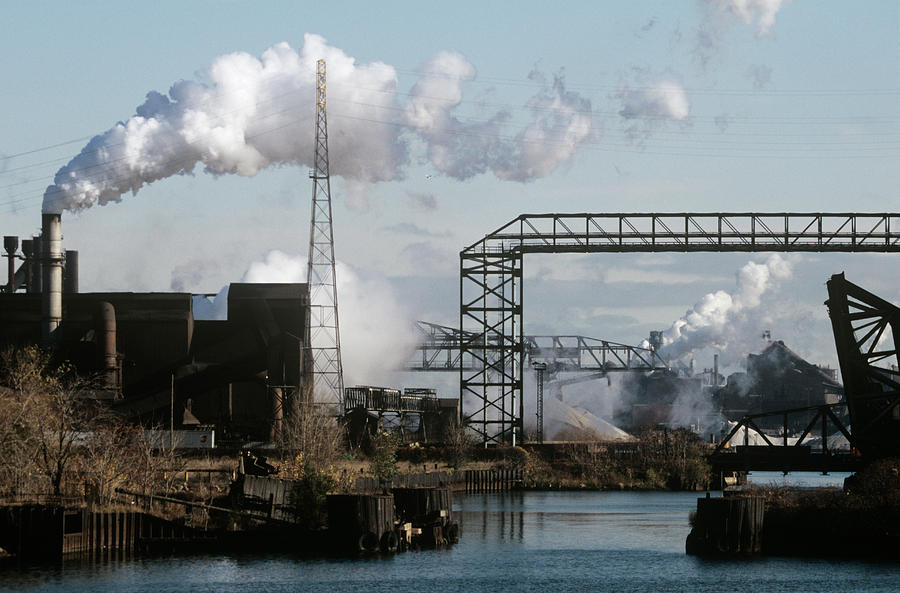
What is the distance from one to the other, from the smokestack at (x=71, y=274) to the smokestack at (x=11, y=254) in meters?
6.43

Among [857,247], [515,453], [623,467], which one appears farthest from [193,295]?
[857,247]

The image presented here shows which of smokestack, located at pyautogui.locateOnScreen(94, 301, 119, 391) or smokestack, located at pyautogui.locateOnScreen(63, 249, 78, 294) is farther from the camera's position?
smokestack, located at pyautogui.locateOnScreen(63, 249, 78, 294)

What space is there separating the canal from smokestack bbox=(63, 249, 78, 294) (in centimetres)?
5095

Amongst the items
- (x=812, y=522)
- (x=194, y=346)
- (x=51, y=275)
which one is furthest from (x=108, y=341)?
(x=812, y=522)

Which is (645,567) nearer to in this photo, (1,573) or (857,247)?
(1,573)

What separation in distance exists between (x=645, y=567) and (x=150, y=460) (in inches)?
768

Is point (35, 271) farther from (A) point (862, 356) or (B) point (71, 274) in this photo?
(A) point (862, 356)

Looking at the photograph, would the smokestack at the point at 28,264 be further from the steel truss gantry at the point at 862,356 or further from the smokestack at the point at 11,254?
the steel truss gantry at the point at 862,356

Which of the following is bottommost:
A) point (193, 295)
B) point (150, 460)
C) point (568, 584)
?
point (568, 584)

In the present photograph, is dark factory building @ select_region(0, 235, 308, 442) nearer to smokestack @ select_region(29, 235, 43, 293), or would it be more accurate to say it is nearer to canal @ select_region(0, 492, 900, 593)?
smokestack @ select_region(29, 235, 43, 293)

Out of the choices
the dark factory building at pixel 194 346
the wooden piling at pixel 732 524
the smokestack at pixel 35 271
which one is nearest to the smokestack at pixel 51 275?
the dark factory building at pixel 194 346

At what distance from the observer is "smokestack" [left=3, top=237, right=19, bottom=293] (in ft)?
353

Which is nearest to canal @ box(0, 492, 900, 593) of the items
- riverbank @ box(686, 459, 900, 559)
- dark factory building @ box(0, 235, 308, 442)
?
riverbank @ box(686, 459, 900, 559)

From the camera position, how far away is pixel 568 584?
46.8 m
